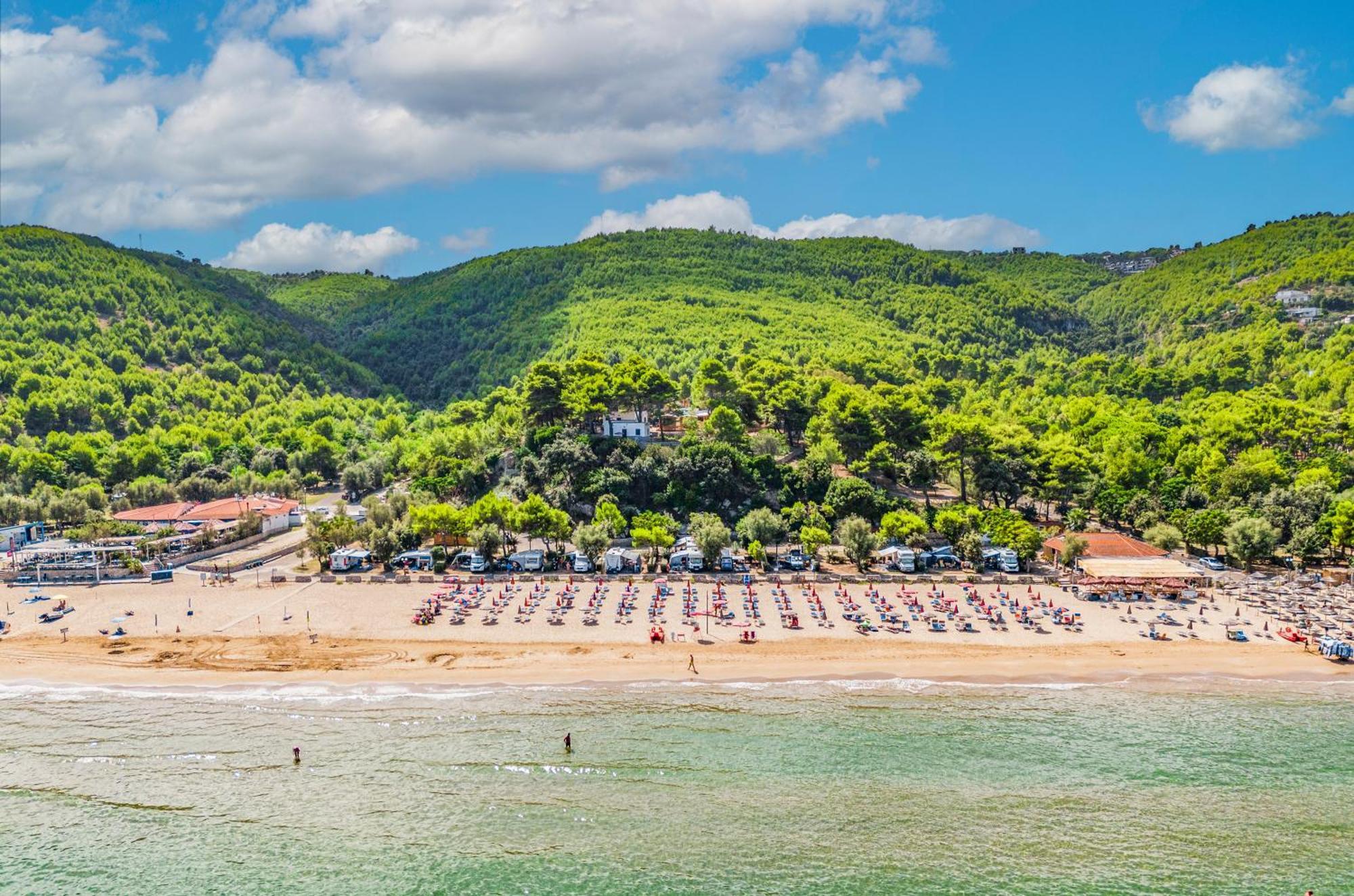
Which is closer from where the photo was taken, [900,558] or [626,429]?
[900,558]

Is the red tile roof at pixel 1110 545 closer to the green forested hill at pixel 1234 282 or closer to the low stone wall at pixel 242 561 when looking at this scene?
the low stone wall at pixel 242 561

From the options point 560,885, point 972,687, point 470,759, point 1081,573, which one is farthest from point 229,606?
point 1081,573

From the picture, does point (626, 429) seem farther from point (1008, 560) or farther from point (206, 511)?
point (206, 511)

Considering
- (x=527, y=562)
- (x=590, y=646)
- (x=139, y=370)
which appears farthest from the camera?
(x=139, y=370)

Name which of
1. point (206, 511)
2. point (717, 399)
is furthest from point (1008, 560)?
point (206, 511)

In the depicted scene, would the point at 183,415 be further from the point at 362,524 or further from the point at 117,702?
the point at 117,702

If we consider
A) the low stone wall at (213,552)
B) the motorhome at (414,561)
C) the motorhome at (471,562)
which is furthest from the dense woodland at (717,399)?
the low stone wall at (213,552)
